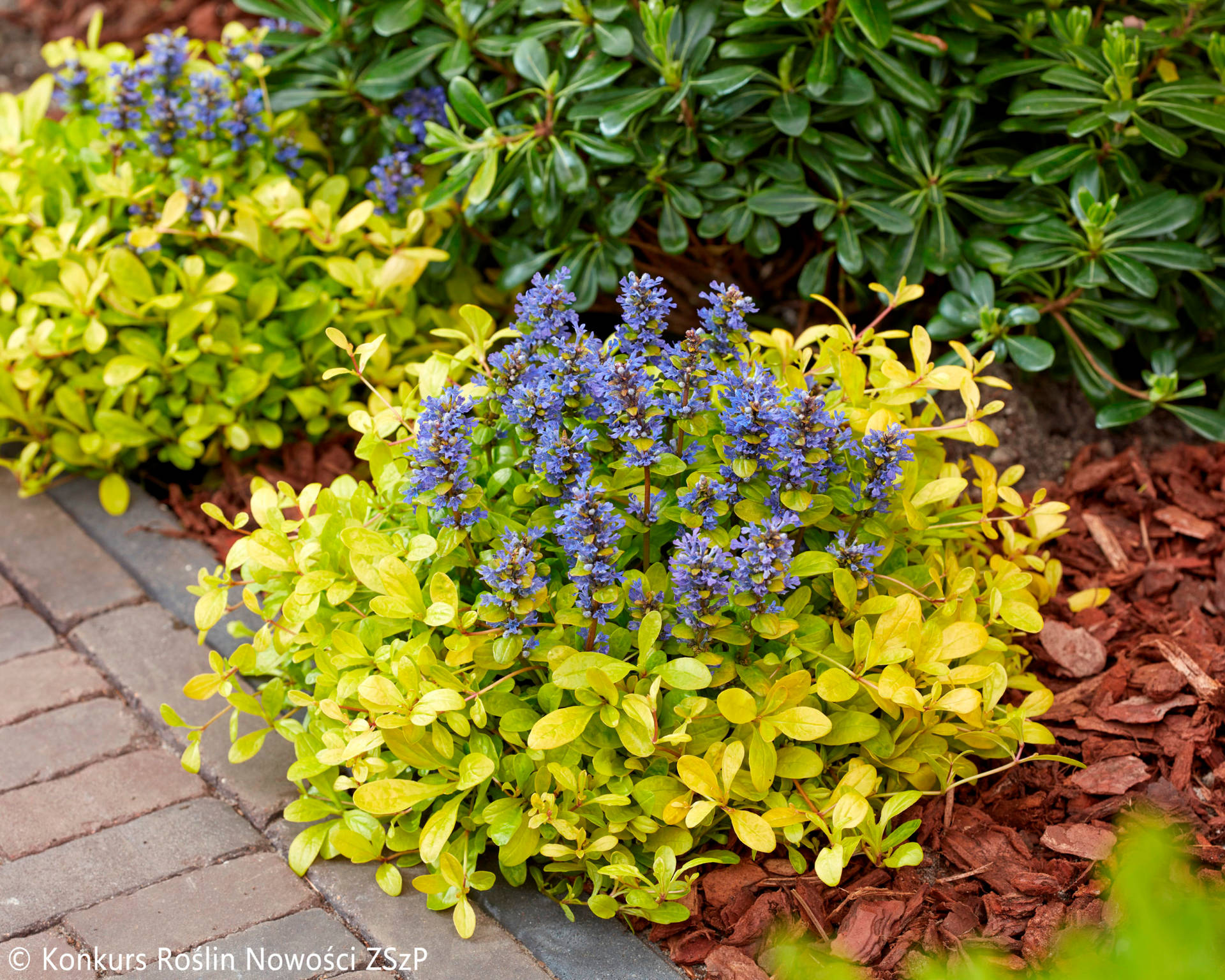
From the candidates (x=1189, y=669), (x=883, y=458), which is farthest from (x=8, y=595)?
(x=1189, y=669)

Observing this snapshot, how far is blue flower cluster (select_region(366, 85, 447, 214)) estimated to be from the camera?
2.74 metres

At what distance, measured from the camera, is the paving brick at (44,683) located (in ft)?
7.00

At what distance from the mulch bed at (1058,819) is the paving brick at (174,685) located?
80cm

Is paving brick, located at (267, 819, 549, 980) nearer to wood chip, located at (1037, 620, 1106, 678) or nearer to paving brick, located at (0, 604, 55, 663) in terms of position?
paving brick, located at (0, 604, 55, 663)

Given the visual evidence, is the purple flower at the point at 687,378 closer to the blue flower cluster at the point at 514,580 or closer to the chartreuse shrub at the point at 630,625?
the chartreuse shrub at the point at 630,625

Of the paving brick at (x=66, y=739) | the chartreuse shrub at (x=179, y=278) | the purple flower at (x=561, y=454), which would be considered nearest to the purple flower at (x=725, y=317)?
the purple flower at (x=561, y=454)


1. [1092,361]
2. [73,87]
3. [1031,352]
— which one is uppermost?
[73,87]

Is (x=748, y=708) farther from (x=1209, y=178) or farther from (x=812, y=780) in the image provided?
(x=1209, y=178)

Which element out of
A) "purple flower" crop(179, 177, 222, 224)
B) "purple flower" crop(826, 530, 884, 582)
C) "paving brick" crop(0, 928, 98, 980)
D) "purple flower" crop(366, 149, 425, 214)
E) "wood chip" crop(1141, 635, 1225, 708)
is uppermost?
"purple flower" crop(179, 177, 222, 224)

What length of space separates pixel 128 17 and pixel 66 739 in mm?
3543

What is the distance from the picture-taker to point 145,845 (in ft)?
5.98

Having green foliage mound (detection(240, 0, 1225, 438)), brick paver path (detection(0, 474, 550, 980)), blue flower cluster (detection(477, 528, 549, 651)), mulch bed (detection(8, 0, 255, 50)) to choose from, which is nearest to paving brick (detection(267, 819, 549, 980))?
brick paver path (detection(0, 474, 550, 980))

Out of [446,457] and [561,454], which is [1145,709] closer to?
[561,454]

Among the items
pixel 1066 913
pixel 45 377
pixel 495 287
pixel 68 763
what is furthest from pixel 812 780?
pixel 45 377
